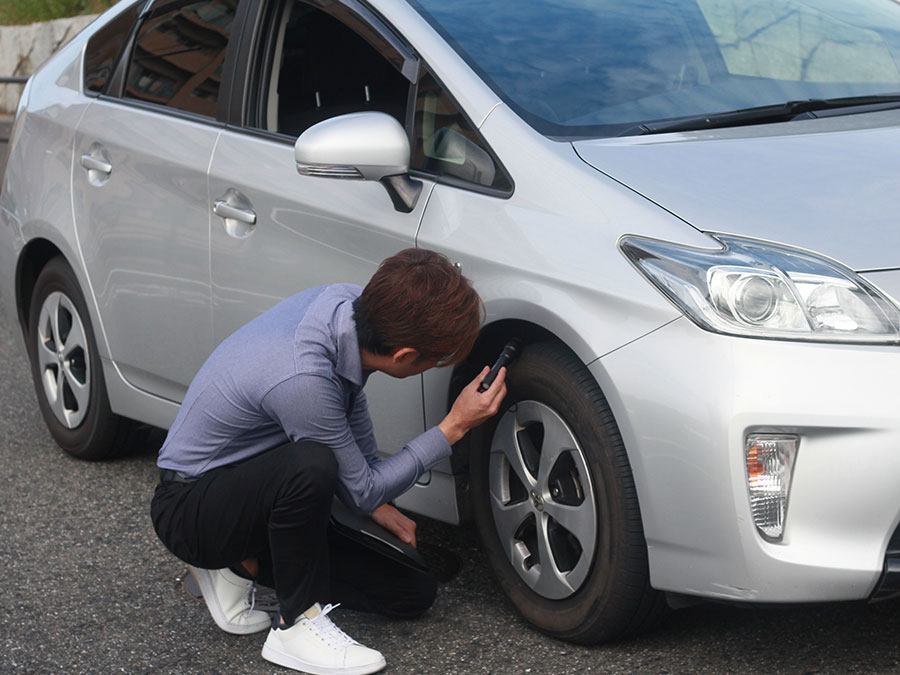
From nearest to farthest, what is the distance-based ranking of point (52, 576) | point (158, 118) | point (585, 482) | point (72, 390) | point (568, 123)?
point (585, 482) → point (568, 123) → point (52, 576) → point (158, 118) → point (72, 390)

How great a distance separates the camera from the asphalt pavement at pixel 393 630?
2932 millimetres

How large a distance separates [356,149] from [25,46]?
1325 cm

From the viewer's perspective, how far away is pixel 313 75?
3791 millimetres

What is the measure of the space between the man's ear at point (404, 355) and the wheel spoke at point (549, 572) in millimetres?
454

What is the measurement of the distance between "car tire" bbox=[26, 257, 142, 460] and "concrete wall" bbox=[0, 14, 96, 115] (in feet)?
33.9

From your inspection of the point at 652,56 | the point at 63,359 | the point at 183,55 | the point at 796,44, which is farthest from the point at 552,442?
the point at 63,359

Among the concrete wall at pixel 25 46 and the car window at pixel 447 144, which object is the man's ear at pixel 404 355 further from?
the concrete wall at pixel 25 46

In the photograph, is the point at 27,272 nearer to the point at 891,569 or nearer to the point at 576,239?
the point at 576,239

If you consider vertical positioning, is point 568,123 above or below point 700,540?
above

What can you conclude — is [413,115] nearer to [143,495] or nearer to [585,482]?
[585,482]

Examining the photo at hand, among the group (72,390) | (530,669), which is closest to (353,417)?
(530,669)

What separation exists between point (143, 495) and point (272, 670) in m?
1.40

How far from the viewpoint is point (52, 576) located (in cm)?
360

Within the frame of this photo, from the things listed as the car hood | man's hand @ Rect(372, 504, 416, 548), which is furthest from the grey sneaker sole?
the car hood
